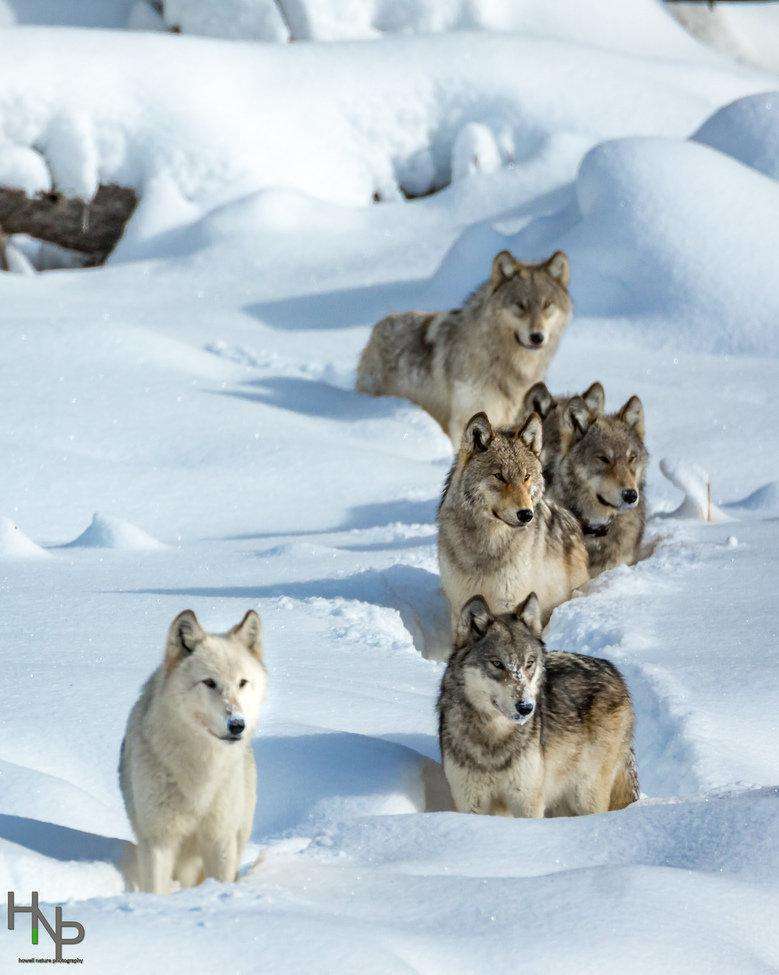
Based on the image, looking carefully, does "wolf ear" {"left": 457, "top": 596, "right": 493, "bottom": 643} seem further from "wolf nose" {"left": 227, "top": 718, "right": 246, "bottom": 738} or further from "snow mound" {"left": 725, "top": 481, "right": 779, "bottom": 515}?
"snow mound" {"left": 725, "top": 481, "right": 779, "bottom": 515}

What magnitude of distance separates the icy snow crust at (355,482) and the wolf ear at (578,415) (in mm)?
822

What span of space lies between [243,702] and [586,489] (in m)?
4.26

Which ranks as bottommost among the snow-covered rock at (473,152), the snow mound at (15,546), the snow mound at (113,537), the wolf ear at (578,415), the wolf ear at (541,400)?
the snow-covered rock at (473,152)

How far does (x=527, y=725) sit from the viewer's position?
510cm

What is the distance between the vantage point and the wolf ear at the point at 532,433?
6.74 metres

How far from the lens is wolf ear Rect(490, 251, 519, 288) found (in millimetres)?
10680

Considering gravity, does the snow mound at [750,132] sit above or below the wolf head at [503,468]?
below

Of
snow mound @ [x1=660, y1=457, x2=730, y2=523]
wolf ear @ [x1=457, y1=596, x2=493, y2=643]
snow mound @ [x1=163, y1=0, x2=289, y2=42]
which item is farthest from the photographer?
snow mound @ [x1=163, y1=0, x2=289, y2=42]

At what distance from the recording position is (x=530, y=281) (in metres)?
10.6

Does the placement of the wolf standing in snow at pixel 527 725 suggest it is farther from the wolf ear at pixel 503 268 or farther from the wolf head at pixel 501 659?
the wolf ear at pixel 503 268

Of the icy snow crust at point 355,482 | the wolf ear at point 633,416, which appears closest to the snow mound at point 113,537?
the icy snow crust at point 355,482

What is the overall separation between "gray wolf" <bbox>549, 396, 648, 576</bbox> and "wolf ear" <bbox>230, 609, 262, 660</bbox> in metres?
3.91

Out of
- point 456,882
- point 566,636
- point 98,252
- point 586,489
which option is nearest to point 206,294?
point 98,252

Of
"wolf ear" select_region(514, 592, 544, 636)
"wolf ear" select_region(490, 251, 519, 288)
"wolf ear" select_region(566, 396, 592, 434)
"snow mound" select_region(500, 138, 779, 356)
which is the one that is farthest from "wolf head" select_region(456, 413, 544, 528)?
"snow mound" select_region(500, 138, 779, 356)
